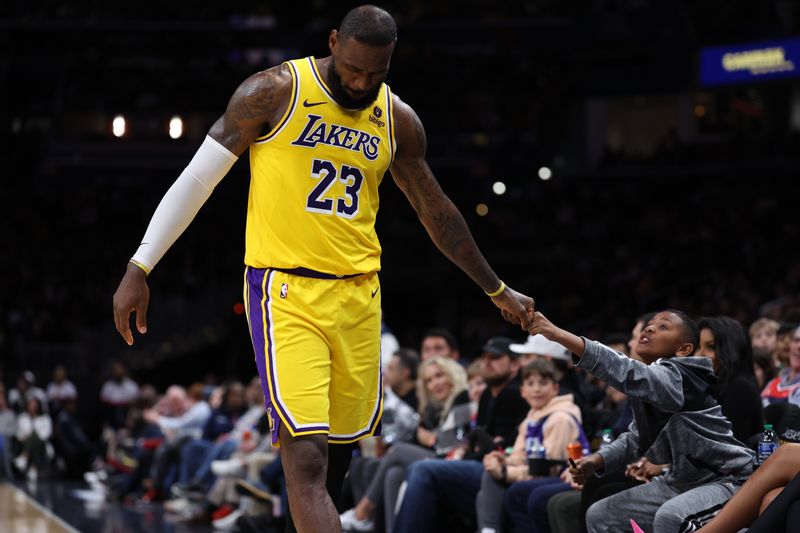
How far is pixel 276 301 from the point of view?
12.9 ft

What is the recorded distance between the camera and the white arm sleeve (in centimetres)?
394

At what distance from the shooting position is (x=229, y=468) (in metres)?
9.45

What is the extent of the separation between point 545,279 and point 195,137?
7567 mm

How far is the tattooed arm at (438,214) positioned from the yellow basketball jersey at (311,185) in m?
0.28

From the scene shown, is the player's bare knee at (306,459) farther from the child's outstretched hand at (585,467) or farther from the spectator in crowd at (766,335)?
the spectator in crowd at (766,335)

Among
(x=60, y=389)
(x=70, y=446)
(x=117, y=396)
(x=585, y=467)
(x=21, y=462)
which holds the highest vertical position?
(x=585, y=467)

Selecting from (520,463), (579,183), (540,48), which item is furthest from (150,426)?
(540,48)

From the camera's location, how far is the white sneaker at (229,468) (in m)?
9.42

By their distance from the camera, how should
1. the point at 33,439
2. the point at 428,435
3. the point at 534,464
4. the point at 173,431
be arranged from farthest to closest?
the point at 33,439
the point at 173,431
the point at 428,435
the point at 534,464

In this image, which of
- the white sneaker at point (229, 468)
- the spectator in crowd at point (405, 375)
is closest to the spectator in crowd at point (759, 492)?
the spectator in crowd at point (405, 375)

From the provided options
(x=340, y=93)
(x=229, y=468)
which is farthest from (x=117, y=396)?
(x=340, y=93)

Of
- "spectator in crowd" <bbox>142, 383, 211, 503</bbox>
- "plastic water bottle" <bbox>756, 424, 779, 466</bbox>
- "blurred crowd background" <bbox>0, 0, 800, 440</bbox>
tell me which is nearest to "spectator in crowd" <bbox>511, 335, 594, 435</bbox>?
"plastic water bottle" <bbox>756, 424, 779, 466</bbox>

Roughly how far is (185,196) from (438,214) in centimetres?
93

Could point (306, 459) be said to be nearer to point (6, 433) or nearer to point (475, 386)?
point (475, 386)
